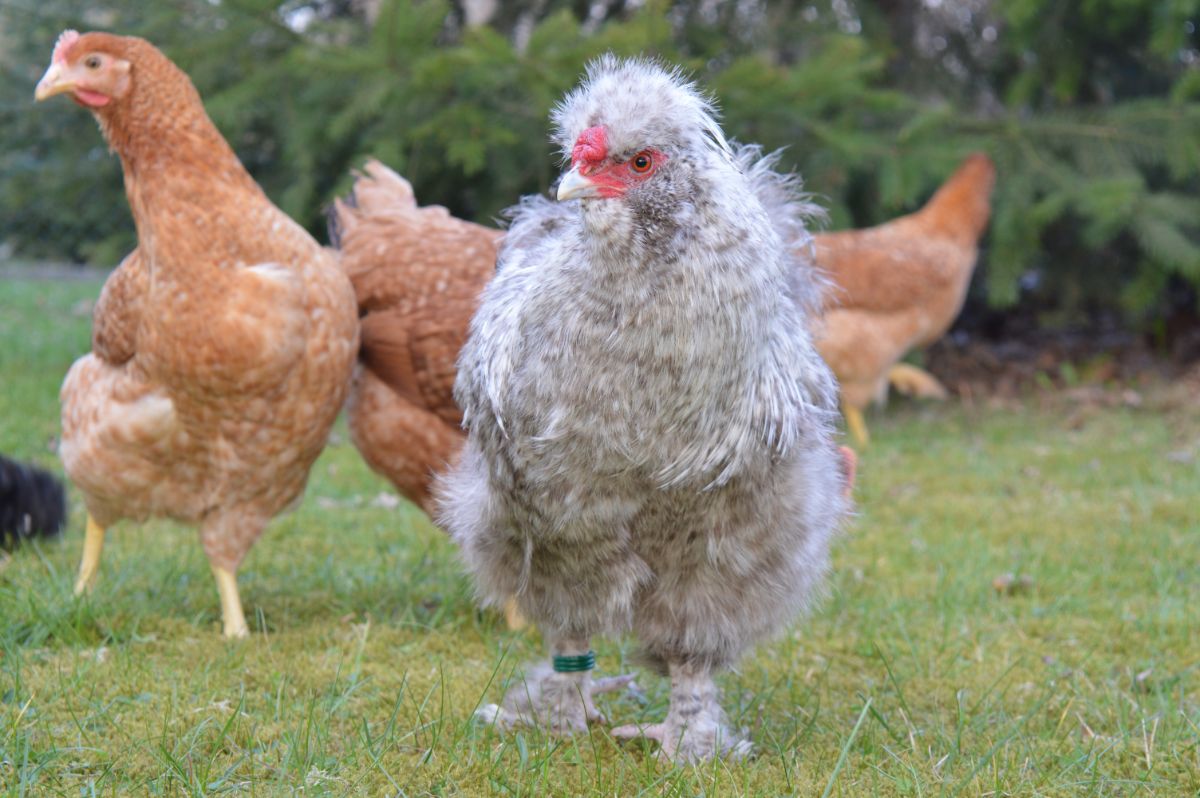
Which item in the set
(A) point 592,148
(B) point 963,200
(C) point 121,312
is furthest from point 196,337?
(B) point 963,200

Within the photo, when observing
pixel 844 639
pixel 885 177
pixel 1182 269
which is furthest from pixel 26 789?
pixel 1182 269

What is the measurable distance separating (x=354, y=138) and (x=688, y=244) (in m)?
5.20

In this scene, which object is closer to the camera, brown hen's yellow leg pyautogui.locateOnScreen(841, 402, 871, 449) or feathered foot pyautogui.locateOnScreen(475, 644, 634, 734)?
feathered foot pyautogui.locateOnScreen(475, 644, 634, 734)

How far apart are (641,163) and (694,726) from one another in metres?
1.34

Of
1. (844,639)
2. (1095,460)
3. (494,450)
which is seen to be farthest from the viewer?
(1095,460)

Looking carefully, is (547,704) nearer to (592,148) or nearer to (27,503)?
(592,148)

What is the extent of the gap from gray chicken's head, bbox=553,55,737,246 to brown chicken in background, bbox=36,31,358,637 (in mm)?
1428

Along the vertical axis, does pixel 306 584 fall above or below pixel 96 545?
below

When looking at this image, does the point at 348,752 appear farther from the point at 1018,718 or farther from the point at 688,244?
the point at 1018,718

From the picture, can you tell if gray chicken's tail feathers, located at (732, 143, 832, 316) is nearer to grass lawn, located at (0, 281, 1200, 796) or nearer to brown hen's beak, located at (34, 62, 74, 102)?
grass lawn, located at (0, 281, 1200, 796)

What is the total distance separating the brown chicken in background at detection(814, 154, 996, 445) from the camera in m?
6.86

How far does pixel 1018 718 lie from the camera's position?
9.77 ft

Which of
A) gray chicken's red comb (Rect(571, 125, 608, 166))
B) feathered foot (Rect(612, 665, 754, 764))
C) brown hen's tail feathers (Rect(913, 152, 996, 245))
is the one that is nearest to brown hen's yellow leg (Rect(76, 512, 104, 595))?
feathered foot (Rect(612, 665, 754, 764))

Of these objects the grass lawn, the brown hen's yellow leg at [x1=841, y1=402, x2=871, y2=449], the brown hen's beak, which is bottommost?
the brown hen's yellow leg at [x1=841, y1=402, x2=871, y2=449]
